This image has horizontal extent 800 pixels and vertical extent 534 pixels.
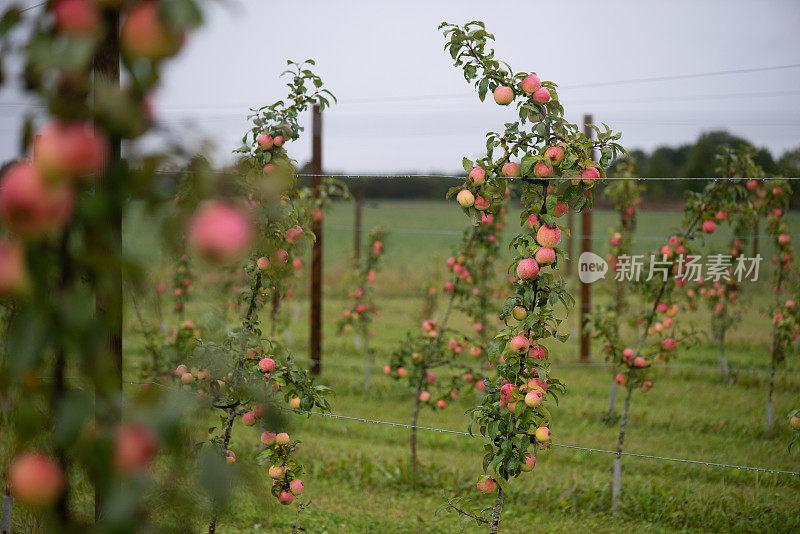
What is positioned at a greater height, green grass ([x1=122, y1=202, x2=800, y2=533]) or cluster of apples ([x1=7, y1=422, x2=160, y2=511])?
cluster of apples ([x1=7, y1=422, x2=160, y2=511])

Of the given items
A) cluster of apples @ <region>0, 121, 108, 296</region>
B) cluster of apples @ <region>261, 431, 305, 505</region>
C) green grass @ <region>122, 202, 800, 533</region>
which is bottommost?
green grass @ <region>122, 202, 800, 533</region>

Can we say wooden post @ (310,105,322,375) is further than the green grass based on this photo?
Yes

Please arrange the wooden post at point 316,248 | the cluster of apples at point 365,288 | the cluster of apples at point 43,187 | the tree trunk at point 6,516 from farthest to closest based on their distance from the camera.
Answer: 1. the cluster of apples at point 365,288
2. the wooden post at point 316,248
3. the tree trunk at point 6,516
4. the cluster of apples at point 43,187

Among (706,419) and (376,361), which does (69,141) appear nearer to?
(706,419)

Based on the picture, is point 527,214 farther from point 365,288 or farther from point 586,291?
point 586,291

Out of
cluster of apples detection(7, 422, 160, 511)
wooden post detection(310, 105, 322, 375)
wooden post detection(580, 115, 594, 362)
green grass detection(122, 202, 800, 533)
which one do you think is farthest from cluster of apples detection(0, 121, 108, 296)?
wooden post detection(580, 115, 594, 362)

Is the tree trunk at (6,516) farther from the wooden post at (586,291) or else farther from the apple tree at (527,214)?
the wooden post at (586,291)

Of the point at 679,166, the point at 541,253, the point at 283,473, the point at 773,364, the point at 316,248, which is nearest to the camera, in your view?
the point at 541,253

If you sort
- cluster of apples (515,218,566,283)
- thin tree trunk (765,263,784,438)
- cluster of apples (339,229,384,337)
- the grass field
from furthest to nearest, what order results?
cluster of apples (339,229,384,337), thin tree trunk (765,263,784,438), the grass field, cluster of apples (515,218,566,283)

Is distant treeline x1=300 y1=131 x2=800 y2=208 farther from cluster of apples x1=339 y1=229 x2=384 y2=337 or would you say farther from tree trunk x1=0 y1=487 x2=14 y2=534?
tree trunk x1=0 y1=487 x2=14 y2=534

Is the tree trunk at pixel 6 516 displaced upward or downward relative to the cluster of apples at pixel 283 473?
downward

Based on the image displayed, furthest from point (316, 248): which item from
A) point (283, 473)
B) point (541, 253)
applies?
point (541, 253)

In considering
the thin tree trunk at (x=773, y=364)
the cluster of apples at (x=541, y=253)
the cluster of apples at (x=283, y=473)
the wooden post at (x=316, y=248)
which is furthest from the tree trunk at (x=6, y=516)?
the thin tree trunk at (x=773, y=364)

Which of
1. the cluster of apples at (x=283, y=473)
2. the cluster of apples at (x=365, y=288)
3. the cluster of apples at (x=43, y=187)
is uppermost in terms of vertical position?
the cluster of apples at (x=43, y=187)
